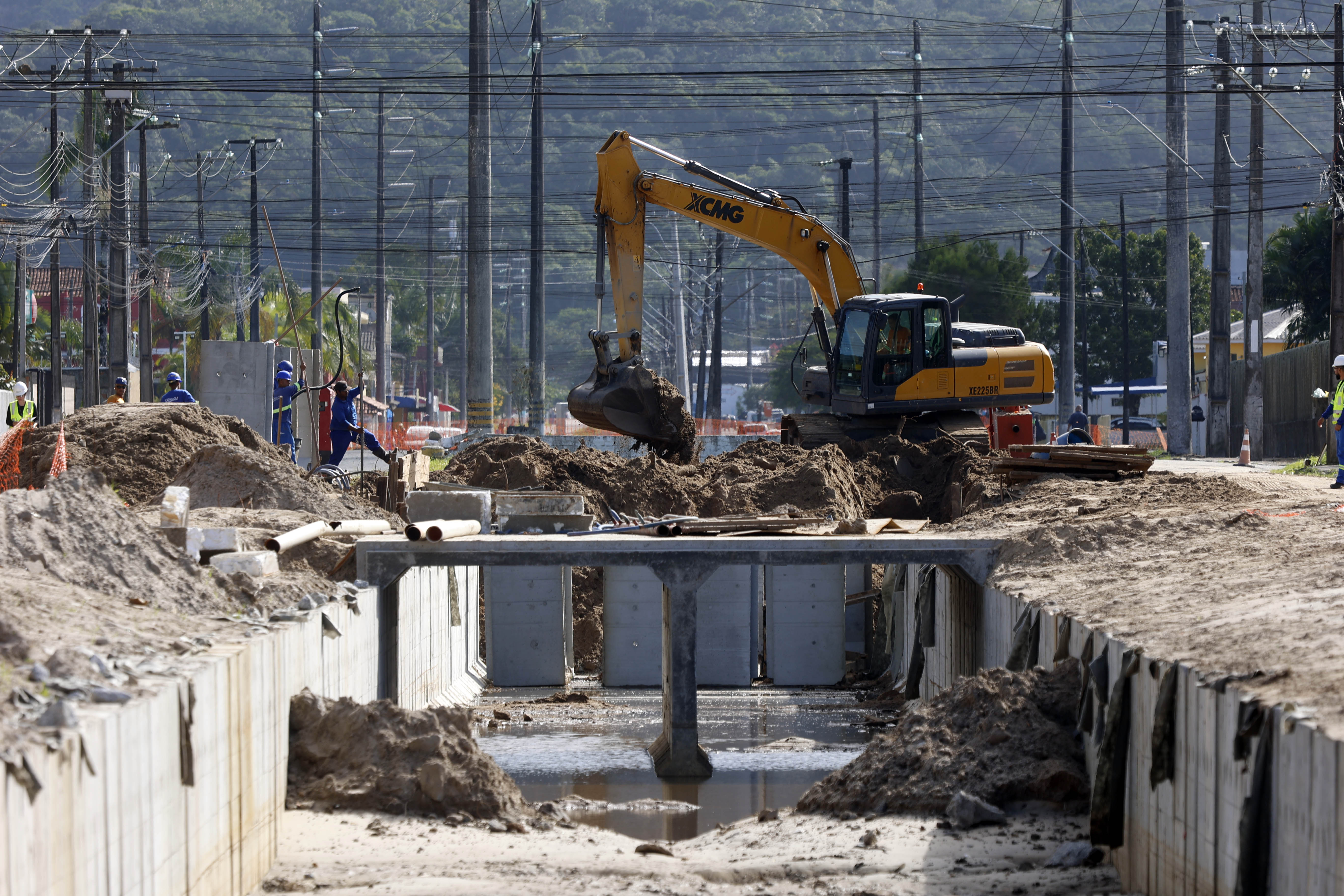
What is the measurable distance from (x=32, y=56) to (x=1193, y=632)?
1194 inches

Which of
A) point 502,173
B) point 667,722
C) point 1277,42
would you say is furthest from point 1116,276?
point 502,173

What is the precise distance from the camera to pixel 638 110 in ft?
507

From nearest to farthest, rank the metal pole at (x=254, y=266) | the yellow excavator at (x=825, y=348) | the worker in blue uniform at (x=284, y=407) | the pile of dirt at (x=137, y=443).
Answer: the pile of dirt at (x=137, y=443), the yellow excavator at (x=825, y=348), the worker in blue uniform at (x=284, y=407), the metal pole at (x=254, y=266)

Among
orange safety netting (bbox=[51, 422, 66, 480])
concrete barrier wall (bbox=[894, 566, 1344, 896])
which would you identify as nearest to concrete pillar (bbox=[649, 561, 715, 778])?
concrete barrier wall (bbox=[894, 566, 1344, 896])

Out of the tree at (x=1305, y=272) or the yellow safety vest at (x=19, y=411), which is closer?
the yellow safety vest at (x=19, y=411)

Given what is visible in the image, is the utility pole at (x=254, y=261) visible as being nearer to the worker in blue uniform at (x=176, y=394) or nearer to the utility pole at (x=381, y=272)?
the utility pole at (x=381, y=272)

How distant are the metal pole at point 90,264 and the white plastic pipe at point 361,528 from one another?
1817 centimetres

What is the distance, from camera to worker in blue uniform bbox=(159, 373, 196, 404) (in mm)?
21656

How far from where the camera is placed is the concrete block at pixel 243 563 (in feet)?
39.5

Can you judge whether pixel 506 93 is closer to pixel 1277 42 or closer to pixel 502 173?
pixel 1277 42

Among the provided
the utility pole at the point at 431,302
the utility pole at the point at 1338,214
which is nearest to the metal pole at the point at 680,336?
the utility pole at the point at 431,302

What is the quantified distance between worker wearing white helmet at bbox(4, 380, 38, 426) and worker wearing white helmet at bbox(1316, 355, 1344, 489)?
16902 millimetres

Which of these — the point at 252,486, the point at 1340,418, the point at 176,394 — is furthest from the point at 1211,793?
the point at 176,394

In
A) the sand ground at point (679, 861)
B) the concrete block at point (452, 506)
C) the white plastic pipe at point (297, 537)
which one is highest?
the concrete block at point (452, 506)
